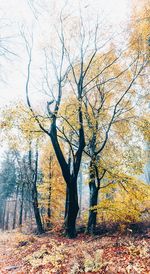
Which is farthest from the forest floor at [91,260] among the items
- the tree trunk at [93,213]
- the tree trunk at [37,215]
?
the tree trunk at [37,215]

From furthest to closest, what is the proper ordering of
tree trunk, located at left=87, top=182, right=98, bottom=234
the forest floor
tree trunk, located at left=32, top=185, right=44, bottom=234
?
tree trunk, located at left=32, top=185, right=44, bottom=234, tree trunk, located at left=87, top=182, right=98, bottom=234, the forest floor

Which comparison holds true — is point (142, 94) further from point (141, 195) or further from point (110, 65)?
point (141, 195)

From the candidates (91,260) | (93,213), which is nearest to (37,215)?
(93,213)

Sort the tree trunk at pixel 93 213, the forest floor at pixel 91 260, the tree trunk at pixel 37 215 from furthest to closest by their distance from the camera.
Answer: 1. the tree trunk at pixel 37 215
2. the tree trunk at pixel 93 213
3. the forest floor at pixel 91 260

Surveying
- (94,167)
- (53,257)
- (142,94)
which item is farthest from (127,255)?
(142,94)

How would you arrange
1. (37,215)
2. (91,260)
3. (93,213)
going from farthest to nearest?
(37,215) → (93,213) → (91,260)

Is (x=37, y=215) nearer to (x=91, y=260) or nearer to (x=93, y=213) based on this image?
(x=93, y=213)

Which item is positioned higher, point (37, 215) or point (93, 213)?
point (93, 213)

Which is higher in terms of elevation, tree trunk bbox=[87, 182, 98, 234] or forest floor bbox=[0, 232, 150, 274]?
tree trunk bbox=[87, 182, 98, 234]

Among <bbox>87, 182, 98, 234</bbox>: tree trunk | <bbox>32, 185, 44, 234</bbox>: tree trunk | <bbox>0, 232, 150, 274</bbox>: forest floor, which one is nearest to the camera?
<bbox>0, 232, 150, 274</bbox>: forest floor

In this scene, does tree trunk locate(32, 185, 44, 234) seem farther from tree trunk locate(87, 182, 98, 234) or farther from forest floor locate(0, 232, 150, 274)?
forest floor locate(0, 232, 150, 274)

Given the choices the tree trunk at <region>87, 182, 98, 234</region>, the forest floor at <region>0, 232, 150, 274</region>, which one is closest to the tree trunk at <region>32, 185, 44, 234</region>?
the tree trunk at <region>87, 182, 98, 234</region>

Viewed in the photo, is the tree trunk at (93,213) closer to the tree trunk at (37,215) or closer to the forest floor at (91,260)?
the forest floor at (91,260)

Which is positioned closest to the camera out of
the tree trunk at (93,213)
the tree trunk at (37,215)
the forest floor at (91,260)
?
the forest floor at (91,260)
